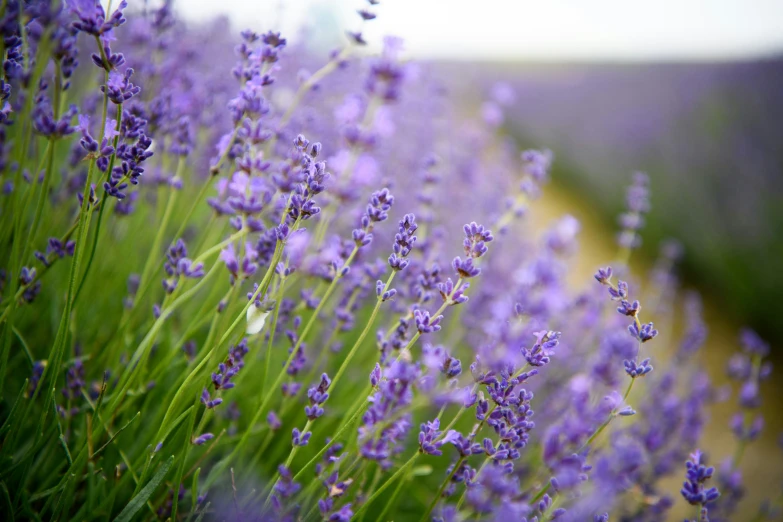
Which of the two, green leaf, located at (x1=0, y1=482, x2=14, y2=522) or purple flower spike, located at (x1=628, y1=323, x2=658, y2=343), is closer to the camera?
green leaf, located at (x1=0, y1=482, x2=14, y2=522)

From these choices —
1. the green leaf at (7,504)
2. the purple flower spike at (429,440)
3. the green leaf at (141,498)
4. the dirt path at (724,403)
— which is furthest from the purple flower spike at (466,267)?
the dirt path at (724,403)

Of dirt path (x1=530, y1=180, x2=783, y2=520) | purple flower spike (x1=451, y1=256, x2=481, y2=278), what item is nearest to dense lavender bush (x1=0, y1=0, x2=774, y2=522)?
purple flower spike (x1=451, y1=256, x2=481, y2=278)

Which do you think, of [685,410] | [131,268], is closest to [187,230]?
[131,268]

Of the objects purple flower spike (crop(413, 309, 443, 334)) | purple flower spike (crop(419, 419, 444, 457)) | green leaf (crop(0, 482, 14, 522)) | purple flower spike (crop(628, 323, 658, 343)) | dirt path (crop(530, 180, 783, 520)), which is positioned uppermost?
purple flower spike (crop(628, 323, 658, 343))

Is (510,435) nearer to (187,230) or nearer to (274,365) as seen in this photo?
(274,365)

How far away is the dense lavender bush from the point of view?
0.90 m

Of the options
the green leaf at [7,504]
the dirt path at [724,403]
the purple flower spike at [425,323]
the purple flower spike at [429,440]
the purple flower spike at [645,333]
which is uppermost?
the purple flower spike at [645,333]

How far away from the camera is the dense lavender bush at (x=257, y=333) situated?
35.5 inches

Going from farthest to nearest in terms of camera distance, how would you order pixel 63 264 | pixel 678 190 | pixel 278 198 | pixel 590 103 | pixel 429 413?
pixel 590 103 < pixel 678 190 < pixel 429 413 < pixel 63 264 < pixel 278 198

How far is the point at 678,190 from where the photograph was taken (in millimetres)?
6648

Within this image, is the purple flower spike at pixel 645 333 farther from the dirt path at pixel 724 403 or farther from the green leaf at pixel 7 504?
the dirt path at pixel 724 403

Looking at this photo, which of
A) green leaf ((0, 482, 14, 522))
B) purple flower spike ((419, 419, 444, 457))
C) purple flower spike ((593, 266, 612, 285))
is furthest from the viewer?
purple flower spike ((593, 266, 612, 285))

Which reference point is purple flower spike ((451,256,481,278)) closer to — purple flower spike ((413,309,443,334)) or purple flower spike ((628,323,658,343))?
purple flower spike ((413,309,443,334))

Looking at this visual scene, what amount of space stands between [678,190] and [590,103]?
4719 millimetres
